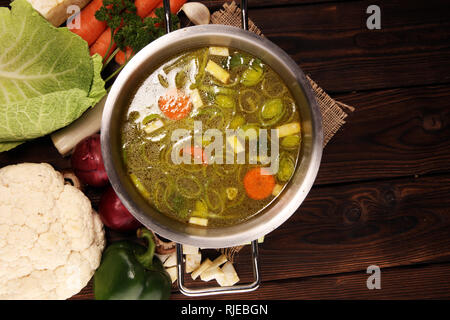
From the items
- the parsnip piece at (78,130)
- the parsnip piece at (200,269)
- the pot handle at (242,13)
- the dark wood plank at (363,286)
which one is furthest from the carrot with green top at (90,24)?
the dark wood plank at (363,286)

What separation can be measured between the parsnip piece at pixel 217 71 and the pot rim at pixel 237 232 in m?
0.13

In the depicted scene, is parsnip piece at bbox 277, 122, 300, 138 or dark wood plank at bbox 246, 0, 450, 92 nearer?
parsnip piece at bbox 277, 122, 300, 138

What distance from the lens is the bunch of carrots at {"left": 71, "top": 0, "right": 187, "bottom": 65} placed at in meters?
1.89

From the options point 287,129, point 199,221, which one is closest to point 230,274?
point 199,221

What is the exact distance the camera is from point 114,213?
177cm

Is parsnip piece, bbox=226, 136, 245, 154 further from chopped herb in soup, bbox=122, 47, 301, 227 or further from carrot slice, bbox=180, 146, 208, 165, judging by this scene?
carrot slice, bbox=180, 146, 208, 165

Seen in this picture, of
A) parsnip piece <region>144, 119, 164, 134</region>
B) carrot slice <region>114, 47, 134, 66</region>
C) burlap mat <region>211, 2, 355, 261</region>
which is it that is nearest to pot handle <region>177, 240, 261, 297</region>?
burlap mat <region>211, 2, 355, 261</region>

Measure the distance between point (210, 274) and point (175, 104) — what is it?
0.91 meters

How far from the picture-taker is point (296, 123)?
5.32 feet

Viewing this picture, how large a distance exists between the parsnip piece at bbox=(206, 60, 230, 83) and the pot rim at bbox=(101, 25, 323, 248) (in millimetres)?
126

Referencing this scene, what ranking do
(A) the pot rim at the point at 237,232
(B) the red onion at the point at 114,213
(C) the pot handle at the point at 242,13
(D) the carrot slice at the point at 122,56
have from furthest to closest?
(D) the carrot slice at the point at 122,56 < (B) the red onion at the point at 114,213 < (C) the pot handle at the point at 242,13 < (A) the pot rim at the point at 237,232

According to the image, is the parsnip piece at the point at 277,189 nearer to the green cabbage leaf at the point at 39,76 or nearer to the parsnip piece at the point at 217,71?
the parsnip piece at the point at 217,71

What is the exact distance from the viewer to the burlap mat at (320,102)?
76.6 inches

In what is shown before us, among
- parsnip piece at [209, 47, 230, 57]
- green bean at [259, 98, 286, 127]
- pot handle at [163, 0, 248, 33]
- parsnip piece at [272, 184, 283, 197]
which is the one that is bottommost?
parsnip piece at [272, 184, 283, 197]
